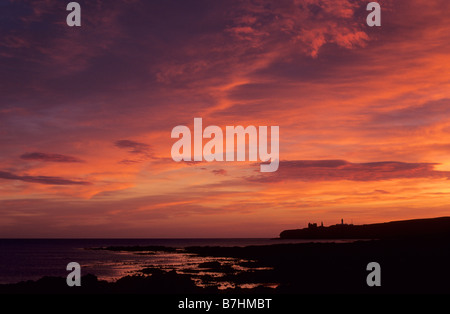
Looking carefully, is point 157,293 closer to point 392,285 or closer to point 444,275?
point 392,285

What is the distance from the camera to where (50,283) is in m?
28.6

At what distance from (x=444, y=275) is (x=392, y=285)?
16.9 ft

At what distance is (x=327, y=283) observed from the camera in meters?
29.4
